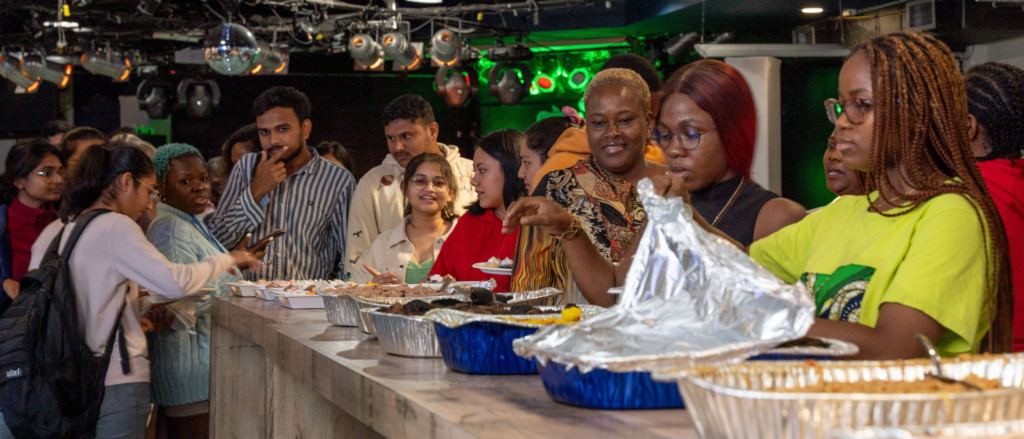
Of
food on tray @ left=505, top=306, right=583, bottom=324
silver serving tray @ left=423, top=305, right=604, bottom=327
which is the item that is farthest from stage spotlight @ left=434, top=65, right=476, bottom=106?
food on tray @ left=505, top=306, right=583, bottom=324

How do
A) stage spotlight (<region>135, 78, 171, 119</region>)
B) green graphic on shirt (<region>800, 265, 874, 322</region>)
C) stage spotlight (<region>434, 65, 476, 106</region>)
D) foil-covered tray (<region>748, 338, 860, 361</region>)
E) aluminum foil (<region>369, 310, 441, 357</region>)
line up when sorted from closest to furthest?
1. foil-covered tray (<region>748, 338, 860, 361</region>)
2. green graphic on shirt (<region>800, 265, 874, 322</region>)
3. aluminum foil (<region>369, 310, 441, 357</region>)
4. stage spotlight (<region>434, 65, 476, 106</region>)
5. stage spotlight (<region>135, 78, 171, 119</region>)

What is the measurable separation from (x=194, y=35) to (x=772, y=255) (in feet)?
28.5

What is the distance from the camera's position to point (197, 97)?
29.3 feet

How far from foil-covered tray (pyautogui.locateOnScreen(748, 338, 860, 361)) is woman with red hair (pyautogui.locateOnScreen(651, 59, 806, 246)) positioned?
2.47 ft

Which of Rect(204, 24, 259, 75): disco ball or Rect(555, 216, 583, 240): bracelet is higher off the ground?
Rect(204, 24, 259, 75): disco ball

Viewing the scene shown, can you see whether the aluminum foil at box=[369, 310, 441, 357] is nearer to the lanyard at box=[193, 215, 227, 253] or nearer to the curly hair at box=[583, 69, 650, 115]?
the curly hair at box=[583, 69, 650, 115]

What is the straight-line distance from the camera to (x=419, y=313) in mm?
1558

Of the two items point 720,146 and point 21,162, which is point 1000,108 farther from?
point 21,162

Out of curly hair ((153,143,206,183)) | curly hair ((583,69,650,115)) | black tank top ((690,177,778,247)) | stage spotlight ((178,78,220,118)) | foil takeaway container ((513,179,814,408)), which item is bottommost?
foil takeaway container ((513,179,814,408))

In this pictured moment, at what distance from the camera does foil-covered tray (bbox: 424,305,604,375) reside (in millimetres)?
1315

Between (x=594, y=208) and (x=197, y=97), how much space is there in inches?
310

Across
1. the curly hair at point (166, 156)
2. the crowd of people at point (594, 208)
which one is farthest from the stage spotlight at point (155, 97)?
the curly hair at point (166, 156)

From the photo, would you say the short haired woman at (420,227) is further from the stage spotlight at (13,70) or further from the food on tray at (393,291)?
the stage spotlight at (13,70)

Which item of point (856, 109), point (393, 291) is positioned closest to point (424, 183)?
point (393, 291)
